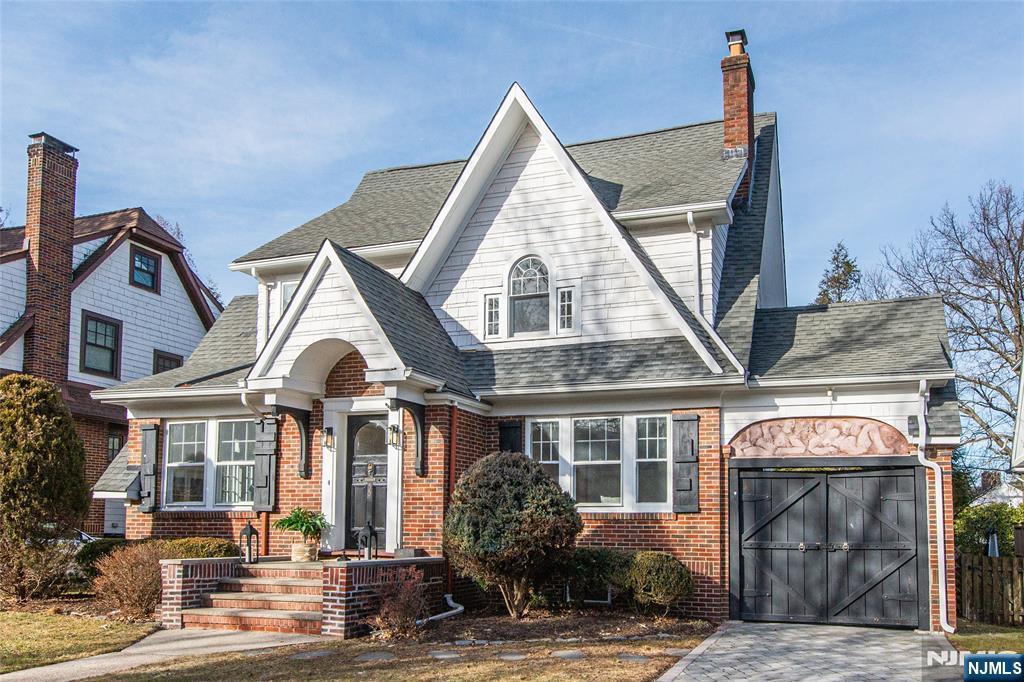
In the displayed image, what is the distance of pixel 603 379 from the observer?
14.6 metres

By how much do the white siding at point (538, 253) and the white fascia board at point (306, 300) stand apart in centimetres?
263

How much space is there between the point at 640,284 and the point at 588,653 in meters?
6.52

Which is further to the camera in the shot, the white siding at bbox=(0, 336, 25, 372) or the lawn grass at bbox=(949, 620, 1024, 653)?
the white siding at bbox=(0, 336, 25, 372)

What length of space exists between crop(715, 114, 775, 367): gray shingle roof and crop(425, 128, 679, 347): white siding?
4.14 feet

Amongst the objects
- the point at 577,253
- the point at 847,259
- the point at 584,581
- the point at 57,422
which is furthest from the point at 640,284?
the point at 847,259

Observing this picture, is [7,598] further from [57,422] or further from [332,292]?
[332,292]

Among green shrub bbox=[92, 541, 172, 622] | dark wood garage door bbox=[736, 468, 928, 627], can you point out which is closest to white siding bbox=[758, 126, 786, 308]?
dark wood garage door bbox=[736, 468, 928, 627]

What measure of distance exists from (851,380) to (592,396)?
147 inches

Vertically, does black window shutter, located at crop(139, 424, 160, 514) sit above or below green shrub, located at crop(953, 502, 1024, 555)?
above

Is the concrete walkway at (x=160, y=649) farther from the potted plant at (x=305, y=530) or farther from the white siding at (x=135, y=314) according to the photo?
the white siding at (x=135, y=314)

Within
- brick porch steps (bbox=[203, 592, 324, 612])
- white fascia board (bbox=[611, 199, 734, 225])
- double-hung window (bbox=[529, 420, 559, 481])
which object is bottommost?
brick porch steps (bbox=[203, 592, 324, 612])

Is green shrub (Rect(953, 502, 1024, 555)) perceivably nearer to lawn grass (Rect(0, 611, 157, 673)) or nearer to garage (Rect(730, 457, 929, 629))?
garage (Rect(730, 457, 929, 629))

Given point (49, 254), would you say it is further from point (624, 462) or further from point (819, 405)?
point (819, 405)

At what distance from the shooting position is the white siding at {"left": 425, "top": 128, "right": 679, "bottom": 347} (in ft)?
50.8
